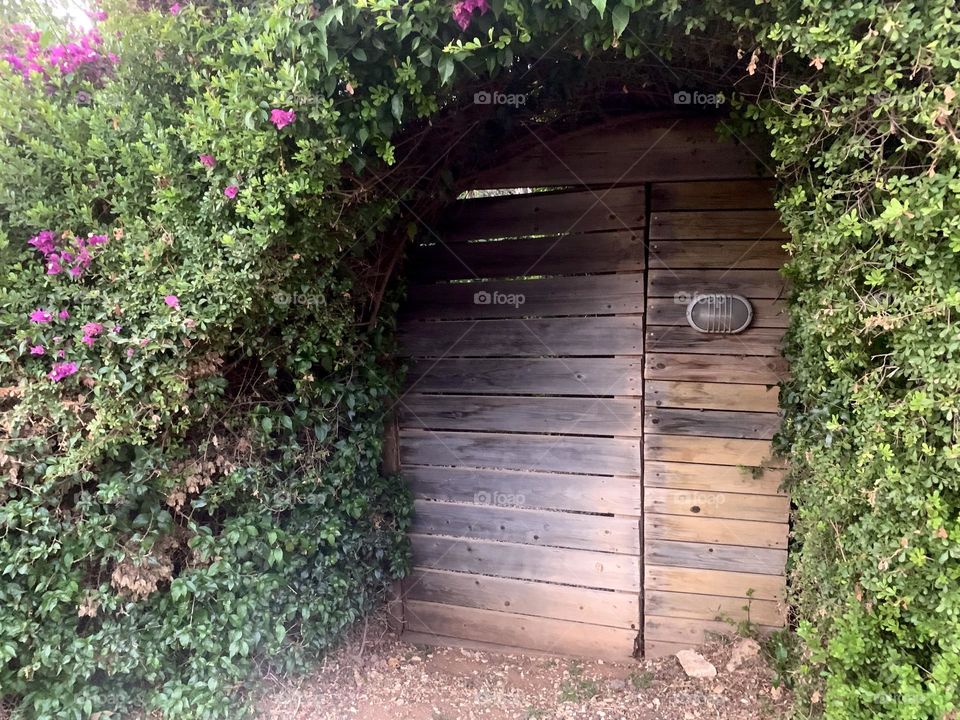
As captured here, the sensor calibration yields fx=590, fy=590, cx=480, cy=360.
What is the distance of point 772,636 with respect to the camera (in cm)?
307

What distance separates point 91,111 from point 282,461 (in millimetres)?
1694

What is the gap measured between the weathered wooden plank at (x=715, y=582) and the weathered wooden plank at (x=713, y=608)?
0.10 ft

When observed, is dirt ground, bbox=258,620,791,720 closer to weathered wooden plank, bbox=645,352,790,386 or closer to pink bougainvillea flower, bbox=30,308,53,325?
weathered wooden plank, bbox=645,352,790,386

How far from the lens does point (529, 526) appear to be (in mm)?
3484

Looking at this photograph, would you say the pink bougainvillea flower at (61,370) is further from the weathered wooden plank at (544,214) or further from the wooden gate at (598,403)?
the weathered wooden plank at (544,214)

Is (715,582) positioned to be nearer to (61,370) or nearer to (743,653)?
(743,653)

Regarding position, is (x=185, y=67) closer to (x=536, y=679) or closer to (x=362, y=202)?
(x=362, y=202)

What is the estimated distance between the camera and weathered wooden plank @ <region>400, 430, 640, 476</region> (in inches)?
128

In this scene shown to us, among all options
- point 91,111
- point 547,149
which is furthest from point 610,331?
point 91,111

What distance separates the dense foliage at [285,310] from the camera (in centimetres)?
157

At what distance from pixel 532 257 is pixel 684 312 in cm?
88

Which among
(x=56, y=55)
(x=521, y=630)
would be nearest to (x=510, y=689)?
(x=521, y=630)

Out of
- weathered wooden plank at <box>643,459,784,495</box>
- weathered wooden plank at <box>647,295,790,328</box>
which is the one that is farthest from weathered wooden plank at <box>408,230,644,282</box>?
weathered wooden plank at <box>643,459,784,495</box>

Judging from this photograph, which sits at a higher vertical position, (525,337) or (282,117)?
(282,117)
